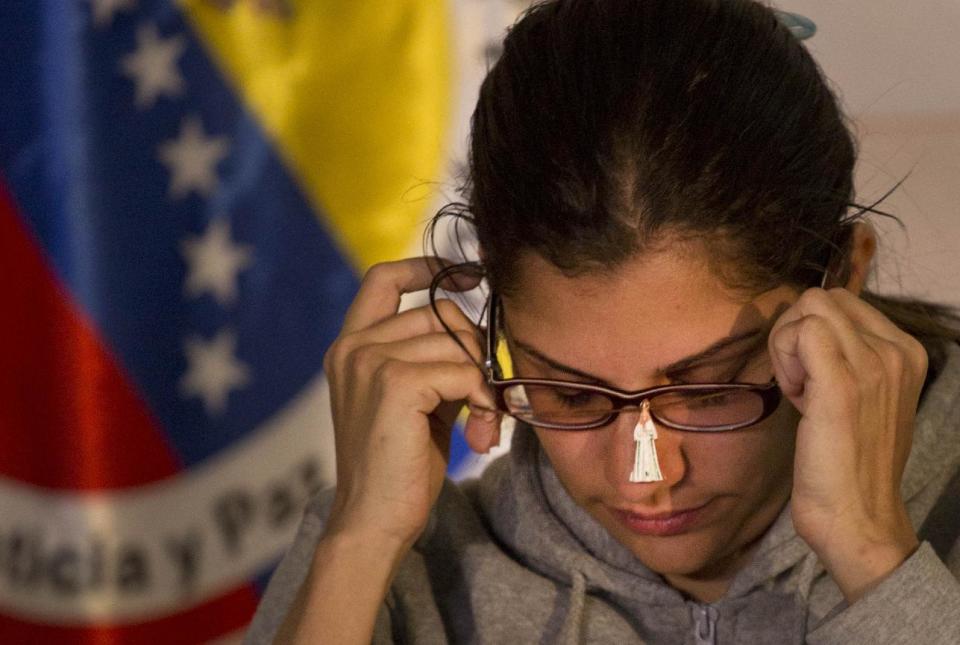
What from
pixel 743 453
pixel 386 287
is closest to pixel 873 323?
pixel 743 453

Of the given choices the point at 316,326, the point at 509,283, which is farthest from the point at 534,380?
the point at 316,326

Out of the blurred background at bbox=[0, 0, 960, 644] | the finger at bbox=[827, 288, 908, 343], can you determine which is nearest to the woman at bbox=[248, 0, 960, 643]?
the finger at bbox=[827, 288, 908, 343]

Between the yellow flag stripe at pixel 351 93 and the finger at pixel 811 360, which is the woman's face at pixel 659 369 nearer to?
the finger at pixel 811 360

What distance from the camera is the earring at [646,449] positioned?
3.63 feet

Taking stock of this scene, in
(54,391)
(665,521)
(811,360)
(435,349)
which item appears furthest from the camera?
(54,391)

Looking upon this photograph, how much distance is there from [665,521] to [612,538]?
0.57ft

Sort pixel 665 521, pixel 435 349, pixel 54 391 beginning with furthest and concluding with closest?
pixel 54 391 → pixel 435 349 → pixel 665 521

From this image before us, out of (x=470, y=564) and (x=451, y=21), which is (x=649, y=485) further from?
(x=451, y=21)

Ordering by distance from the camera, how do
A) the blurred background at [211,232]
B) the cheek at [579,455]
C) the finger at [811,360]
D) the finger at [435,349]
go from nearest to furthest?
the finger at [811,360]
the cheek at [579,455]
the finger at [435,349]
the blurred background at [211,232]

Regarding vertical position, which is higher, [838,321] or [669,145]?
[669,145]

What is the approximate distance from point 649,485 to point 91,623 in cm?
A: 105

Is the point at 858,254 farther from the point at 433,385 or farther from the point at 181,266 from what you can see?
the point at 181,266

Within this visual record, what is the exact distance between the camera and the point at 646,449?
3.65 ft

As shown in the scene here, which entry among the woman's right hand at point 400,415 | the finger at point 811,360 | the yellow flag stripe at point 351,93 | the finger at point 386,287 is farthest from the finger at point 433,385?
the yellow flag stripe at point 351,93
